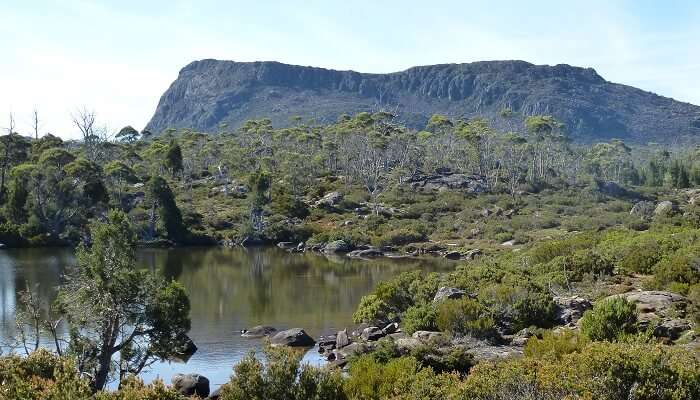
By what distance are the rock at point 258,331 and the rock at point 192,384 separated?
870 centimetres

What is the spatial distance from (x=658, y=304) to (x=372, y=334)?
499 inches

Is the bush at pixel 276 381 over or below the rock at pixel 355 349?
over

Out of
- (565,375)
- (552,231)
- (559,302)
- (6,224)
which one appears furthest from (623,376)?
(6,224)

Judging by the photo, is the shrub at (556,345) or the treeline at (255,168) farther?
the treeline at (255,168)

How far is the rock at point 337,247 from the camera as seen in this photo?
76.8 m

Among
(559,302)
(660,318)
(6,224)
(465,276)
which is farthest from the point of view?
(6,224)

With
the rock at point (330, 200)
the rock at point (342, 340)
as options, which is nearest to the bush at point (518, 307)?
the rock at point (342, 340)

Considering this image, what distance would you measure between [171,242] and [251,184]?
1341 centimetres

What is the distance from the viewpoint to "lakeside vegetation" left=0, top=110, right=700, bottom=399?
50.9 feet

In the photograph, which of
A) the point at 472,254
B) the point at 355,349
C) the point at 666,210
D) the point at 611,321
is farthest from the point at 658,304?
the point at 666,210

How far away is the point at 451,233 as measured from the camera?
273 ft

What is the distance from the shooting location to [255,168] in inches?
4572

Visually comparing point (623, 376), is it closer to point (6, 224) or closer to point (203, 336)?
point (203, 336)

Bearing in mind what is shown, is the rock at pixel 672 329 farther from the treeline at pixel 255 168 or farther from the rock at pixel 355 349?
the treeline at pixel 255 168
